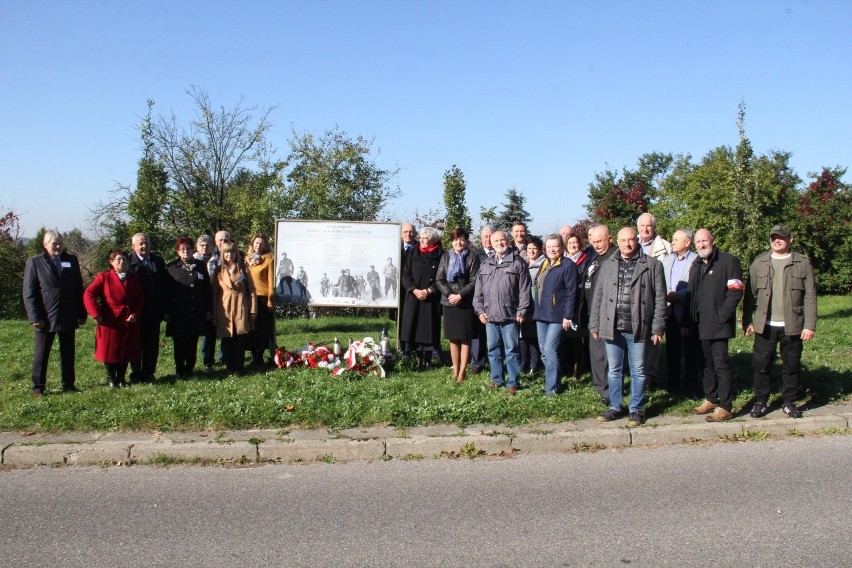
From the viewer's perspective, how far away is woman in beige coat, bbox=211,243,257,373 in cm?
921

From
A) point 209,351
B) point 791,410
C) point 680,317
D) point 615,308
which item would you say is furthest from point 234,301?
point 791,410

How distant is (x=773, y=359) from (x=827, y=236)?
2444 cm

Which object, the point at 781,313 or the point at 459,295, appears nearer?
the point at 781,313

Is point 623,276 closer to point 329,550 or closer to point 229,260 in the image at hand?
point 329,550

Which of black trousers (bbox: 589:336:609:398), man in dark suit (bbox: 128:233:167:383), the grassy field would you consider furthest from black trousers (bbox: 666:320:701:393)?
man in dark suit (bbox: 128:233:167:383)

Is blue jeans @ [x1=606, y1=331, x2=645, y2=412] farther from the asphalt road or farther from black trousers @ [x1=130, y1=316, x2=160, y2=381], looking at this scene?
black trousers @ [x1=130, y1=316, x2=160, y2=381]

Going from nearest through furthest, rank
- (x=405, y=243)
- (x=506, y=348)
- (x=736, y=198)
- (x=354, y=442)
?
(x=354, y=442) < (x=506, y=348) < (x=405, y=243) < (x=736, y=198)

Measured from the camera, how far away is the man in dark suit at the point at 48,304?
8359 millimetres

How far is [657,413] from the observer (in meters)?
7.78

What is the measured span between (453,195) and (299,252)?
12.7 metres

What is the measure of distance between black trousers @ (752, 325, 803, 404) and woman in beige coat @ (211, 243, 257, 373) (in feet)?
Answer: 20.5

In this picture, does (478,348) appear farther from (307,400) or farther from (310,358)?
(307,400)

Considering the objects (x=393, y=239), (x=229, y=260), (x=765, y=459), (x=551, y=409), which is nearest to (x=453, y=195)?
(x=393, y=239)

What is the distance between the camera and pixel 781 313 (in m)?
7.61
